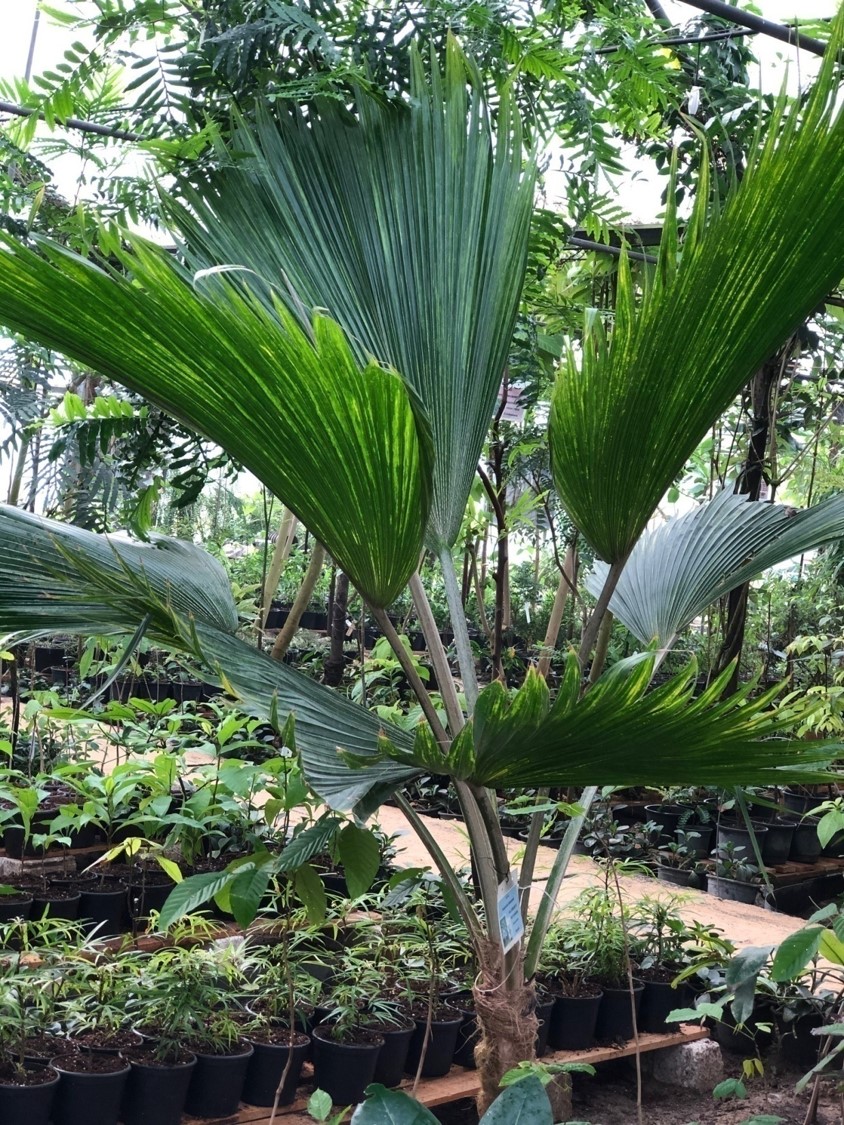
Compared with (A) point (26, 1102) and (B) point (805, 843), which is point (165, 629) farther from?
(B) point (805, 843)

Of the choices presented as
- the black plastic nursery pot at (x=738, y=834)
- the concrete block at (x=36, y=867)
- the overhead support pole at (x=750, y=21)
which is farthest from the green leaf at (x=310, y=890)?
the black plastic nursery pot at (x=738, y=834)

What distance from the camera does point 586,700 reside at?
0.97 meters

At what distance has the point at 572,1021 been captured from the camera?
242 cm

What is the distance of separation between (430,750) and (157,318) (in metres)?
0.51

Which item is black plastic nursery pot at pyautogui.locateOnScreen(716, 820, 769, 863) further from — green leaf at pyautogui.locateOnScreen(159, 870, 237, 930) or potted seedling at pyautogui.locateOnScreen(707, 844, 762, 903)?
green leaf at pyautogui.locateOnScreen(159, 870, 237, 930)

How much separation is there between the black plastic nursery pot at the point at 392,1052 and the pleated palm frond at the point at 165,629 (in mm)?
1137

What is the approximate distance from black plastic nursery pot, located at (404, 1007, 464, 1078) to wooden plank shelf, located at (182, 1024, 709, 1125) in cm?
2

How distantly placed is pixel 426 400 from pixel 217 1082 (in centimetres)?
135

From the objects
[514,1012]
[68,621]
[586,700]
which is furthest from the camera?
[514,1012]

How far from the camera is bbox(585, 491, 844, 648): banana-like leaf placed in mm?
1559

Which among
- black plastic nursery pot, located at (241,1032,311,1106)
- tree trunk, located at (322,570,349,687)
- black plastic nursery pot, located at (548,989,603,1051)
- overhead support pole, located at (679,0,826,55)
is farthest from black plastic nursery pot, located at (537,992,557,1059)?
tree trunk, located at (322,570,349,687)

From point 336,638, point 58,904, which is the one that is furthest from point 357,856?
point 336,638

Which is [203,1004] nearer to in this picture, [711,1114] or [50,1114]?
[50,1114]

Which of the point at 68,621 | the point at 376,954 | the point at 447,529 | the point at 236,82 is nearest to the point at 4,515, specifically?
the point at 68,621
